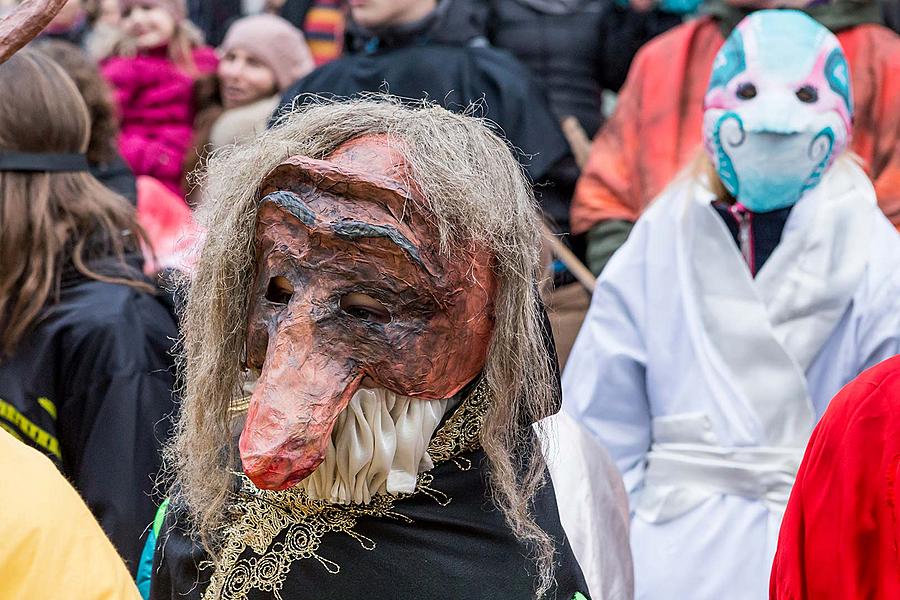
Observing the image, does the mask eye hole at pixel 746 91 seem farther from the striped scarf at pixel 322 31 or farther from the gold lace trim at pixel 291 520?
the striped scarf at pixel 322 31

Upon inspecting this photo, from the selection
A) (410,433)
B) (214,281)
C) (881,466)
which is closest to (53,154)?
(214,281)

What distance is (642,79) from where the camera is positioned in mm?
4645

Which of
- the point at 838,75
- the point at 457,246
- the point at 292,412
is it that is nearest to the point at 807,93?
the point at 838,75

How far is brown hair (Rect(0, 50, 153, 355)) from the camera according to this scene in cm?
314

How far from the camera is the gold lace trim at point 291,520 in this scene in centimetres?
208

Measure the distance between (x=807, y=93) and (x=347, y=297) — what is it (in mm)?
1868

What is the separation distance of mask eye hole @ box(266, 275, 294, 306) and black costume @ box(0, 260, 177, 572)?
1.11 meters

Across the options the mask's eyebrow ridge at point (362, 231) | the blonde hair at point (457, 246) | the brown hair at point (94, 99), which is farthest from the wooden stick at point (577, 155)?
the mask's eyebrow ridge at point (362, 231)

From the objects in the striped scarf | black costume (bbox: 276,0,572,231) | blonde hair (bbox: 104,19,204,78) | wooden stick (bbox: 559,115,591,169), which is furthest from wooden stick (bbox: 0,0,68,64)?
the striped scarf

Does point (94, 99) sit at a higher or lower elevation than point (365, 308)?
lower

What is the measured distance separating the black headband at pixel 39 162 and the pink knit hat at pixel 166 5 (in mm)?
2900

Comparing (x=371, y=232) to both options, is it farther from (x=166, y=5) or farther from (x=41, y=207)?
(x=166, y=5)

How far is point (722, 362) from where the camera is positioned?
335 cm

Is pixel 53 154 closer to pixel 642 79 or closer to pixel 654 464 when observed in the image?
pixel 654 464
